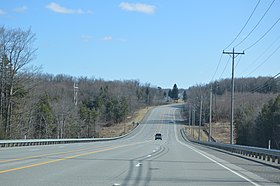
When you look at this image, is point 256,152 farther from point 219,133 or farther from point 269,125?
point 219,133

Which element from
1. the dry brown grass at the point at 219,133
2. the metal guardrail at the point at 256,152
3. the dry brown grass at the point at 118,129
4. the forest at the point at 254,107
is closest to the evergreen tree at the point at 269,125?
the forest at the point at 254,107

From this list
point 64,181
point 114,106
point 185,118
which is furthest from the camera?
point 185,118

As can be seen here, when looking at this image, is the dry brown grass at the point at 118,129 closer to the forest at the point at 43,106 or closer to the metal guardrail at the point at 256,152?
the forest at the point at 43,106

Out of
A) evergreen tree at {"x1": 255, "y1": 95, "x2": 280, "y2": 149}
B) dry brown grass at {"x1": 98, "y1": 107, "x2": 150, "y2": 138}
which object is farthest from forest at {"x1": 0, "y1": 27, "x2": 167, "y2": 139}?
evergreen tree at {"x1": 255, "y1": 95, "x2": 280, "y2": 149}

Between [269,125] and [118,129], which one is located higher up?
[269,125]

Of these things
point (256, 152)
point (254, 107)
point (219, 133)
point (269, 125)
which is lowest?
point (219, 133)

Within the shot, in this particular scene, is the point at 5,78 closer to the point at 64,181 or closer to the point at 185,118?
the point at 64,181

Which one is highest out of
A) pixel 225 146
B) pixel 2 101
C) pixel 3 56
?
pixel 3 56

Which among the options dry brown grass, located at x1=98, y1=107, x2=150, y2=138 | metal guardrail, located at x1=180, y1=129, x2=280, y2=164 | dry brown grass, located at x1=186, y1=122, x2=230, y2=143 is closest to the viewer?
metal guardrail, located at x1=180, y1=129, x2=280, y2=164

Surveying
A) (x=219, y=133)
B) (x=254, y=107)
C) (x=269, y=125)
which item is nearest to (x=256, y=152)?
(x=269, y=125)

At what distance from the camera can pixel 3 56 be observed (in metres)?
65.3

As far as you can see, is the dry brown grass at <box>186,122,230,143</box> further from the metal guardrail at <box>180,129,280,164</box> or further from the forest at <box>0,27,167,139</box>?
the metal guardrail at <box>180,129,280,164</box>

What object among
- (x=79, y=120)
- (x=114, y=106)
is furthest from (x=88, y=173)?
(x=114, y=106)

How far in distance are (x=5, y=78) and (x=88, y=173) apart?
52233mm
